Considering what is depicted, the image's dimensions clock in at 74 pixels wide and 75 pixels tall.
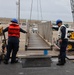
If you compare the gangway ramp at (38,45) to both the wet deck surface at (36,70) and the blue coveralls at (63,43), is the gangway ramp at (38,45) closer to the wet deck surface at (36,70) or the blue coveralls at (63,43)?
the blue coveralls at (63,43)

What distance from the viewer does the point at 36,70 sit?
9.46 m

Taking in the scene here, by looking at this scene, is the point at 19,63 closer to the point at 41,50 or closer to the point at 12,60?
the point at 12,60

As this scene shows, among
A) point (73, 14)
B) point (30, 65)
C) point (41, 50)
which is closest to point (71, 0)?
point (73, 14)

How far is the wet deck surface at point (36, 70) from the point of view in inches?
352

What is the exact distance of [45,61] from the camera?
11.3 m

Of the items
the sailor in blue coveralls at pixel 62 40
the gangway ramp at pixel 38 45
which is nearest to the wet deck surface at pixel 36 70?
the sailor in blue coveralls at pixel 62 40

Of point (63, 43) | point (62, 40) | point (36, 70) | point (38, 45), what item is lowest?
point (36, 70)

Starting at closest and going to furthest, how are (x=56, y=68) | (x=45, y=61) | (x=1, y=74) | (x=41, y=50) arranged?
1. (x=1, y=74)
2. (x=56, y=68)
3. (x=45, y=61)
4. (x=41, y=50)

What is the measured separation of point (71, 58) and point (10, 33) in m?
3.32

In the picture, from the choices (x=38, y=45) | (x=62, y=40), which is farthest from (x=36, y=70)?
(x=38, y=45)

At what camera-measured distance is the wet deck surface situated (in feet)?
29.4

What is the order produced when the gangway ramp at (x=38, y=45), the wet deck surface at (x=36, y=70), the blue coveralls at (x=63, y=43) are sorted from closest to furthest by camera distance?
the wet deck surface at (x=36, y=70), the blue coveralls at (x=63, y=43), the gangway ramp at (x=38, y=45)

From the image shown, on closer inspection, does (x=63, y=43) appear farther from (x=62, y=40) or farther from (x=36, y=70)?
(x=36, y=70)

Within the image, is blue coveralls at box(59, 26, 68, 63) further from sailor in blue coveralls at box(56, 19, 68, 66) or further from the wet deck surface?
the wet deck surface
